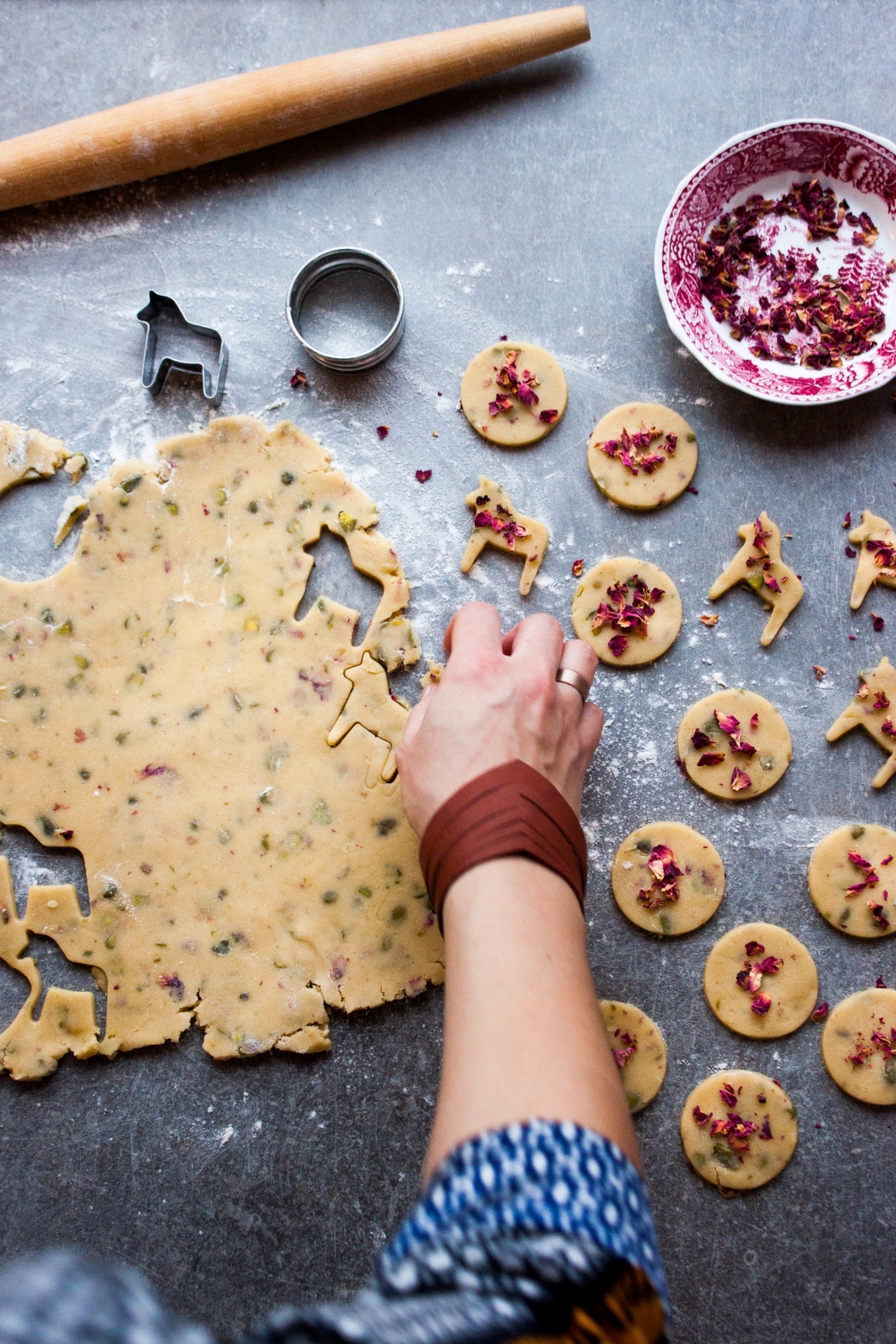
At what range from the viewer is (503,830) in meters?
1.39

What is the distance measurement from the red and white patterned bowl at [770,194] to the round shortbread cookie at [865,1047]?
125cm

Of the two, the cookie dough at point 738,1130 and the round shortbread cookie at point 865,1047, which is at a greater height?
the round shortbread cookie at point 865,1047

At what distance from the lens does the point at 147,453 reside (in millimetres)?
2021

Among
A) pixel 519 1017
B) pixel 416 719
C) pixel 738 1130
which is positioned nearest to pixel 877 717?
pixel 738 1130

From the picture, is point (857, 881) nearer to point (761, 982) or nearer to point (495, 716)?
point (761, 982)

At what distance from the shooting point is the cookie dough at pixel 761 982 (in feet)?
6.00

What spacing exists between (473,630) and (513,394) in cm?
61

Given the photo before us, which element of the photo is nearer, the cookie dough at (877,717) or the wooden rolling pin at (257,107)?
the cookie dough at (877,717)

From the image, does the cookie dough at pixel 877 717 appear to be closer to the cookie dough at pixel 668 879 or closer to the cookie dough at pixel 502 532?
the cookie dough at pixel 668 879

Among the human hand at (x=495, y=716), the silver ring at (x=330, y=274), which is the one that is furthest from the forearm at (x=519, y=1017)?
the silver ring at (x=330, y=274)

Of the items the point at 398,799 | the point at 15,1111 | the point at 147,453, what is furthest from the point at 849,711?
the point at 15,1111

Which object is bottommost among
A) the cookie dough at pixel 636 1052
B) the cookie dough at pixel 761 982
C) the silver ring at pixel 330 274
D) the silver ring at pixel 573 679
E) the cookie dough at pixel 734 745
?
the cookie dough at pixel 636 1052

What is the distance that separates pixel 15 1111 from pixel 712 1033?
4.72 ft

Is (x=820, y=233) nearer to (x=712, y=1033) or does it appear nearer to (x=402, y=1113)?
(x=712, y=1033)
